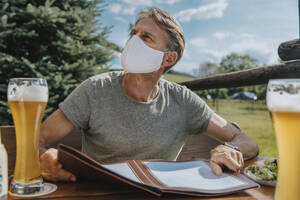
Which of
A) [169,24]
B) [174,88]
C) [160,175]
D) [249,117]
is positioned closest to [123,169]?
[160,175]

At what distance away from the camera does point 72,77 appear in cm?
485

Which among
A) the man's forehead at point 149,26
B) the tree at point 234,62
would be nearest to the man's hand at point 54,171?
the man's forehead at point 149,26

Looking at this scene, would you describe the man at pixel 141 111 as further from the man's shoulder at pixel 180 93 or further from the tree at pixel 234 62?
the tree at pixel 234 62

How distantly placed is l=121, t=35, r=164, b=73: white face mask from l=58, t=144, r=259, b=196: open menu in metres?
0.80

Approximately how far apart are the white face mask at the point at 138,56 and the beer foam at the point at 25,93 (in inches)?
35.6

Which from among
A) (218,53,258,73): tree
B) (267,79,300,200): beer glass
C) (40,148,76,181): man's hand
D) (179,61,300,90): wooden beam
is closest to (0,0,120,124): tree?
(179,61,300,90): wooden beam

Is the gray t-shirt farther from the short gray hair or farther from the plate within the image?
the plate

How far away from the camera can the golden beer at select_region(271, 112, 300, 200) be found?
21.7 inches

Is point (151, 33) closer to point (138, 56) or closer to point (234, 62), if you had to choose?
point (138, 56)

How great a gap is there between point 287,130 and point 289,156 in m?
0.05

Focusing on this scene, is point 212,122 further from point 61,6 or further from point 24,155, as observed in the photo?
point 61,6

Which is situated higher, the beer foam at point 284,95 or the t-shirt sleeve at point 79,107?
the beer foam at point 284,95

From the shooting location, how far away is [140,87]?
158 centimetres

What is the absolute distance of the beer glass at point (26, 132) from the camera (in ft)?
2.34
